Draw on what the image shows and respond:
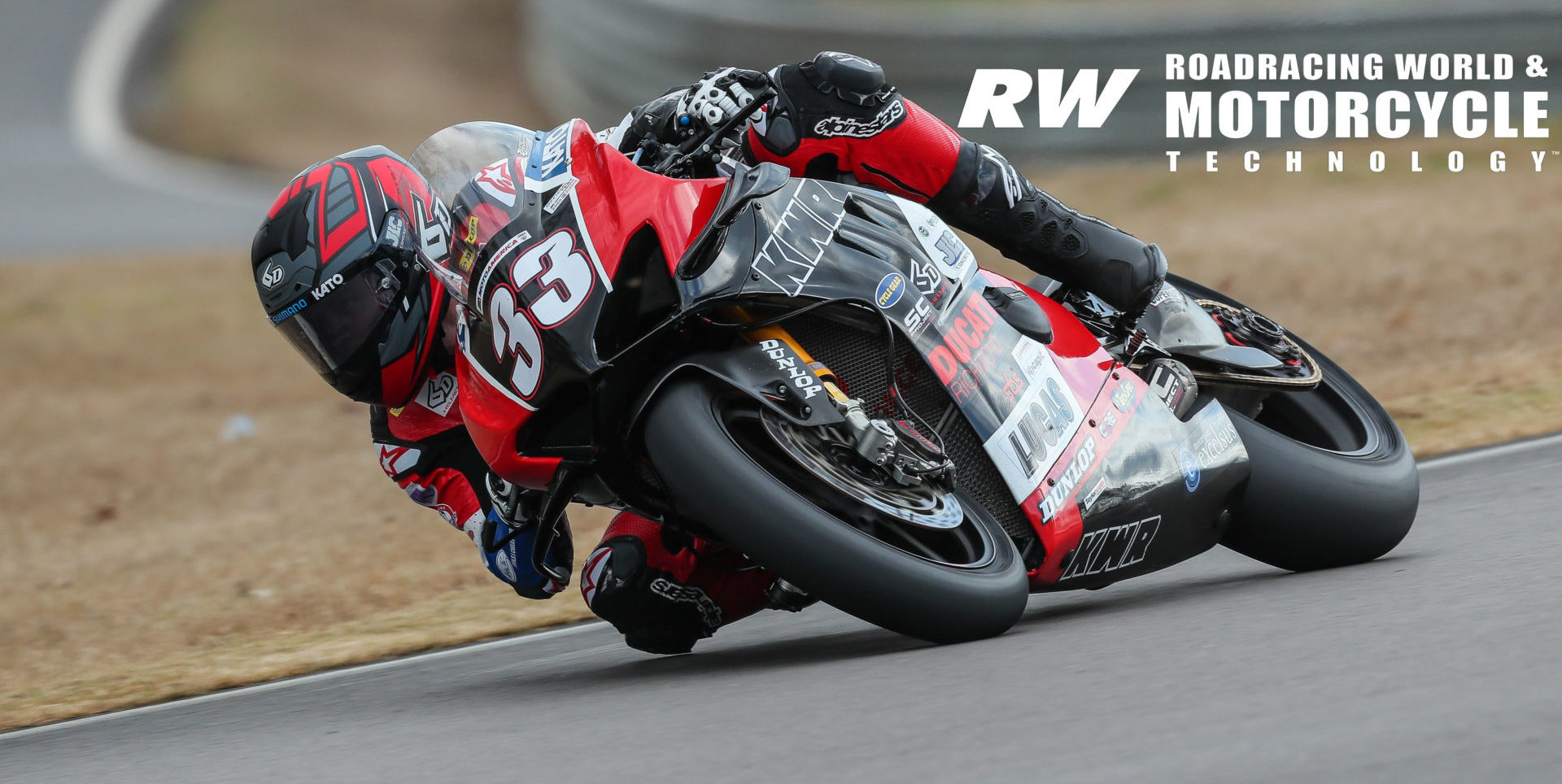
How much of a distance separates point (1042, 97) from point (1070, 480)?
34.0 ft

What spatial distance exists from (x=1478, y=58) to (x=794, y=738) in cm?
1133

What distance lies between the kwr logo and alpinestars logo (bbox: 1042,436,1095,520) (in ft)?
32.5

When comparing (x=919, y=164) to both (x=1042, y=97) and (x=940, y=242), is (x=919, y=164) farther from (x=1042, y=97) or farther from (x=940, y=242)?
(x=1042, y=97)

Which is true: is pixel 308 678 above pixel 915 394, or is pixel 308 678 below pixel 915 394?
below

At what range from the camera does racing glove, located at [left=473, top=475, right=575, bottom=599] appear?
165 inches

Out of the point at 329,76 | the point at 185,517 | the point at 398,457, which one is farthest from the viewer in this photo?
the point at 329,76

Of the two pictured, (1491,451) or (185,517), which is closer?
(1491,451)

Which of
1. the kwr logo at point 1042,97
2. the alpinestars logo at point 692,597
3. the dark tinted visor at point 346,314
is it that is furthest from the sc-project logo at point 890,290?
the kwr logo at point 1042,97

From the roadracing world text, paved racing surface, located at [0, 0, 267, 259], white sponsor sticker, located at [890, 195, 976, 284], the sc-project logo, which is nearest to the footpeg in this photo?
the sc-project logo

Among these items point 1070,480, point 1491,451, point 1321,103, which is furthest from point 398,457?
point 1321,103

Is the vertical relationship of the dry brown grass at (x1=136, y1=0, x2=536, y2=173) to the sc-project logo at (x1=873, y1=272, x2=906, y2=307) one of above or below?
below

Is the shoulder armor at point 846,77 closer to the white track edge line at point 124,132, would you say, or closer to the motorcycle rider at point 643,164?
the motorcycle rider at point 643,164

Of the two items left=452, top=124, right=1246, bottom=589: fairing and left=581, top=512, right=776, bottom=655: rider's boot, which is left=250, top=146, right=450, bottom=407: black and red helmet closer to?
left=452, top=124, right=1246, bottom=589: fairing

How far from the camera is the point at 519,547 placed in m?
4.25
